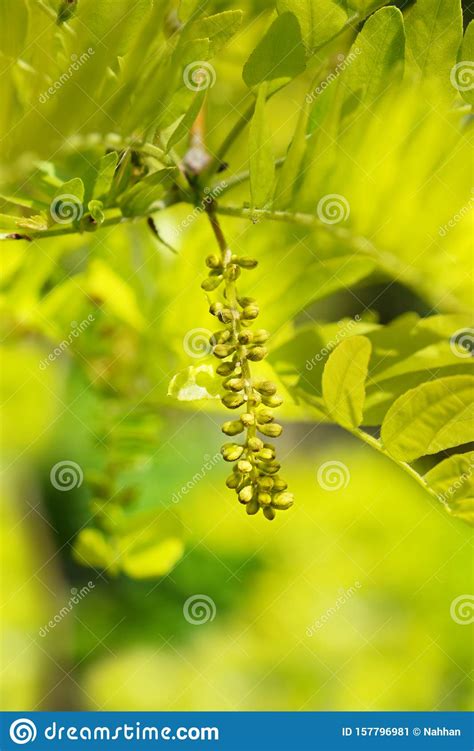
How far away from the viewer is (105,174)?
0.71 metres

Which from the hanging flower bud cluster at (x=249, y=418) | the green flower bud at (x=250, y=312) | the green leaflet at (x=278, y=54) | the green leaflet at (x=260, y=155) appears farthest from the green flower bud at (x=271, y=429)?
the green leaflet at (x=278, y=54)

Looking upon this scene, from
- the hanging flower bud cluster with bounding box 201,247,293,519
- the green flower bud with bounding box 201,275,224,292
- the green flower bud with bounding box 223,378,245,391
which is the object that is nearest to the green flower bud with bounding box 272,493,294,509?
the hanging flower bud cluster with bounding box 201,247,293,519

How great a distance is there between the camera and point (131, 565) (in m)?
1.18

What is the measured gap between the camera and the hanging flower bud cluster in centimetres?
74

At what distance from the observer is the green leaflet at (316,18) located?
0.70m

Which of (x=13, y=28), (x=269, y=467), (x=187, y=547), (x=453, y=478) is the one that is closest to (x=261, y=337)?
(x=269, y=467)

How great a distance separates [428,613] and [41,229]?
1.17 m

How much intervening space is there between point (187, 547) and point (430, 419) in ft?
2.80

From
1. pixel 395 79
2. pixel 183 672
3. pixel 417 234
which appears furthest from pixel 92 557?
pixel 395 79

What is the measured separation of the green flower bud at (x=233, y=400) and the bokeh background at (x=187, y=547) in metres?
0.42

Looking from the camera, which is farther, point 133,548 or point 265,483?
point 133,548

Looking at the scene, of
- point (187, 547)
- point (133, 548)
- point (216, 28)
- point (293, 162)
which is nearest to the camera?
point (216, 28)

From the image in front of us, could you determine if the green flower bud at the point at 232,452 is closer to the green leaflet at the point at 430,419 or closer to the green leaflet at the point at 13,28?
the green leaflet at the point at 430,419

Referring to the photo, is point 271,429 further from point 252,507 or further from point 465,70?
point 465,70
